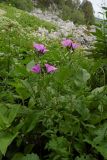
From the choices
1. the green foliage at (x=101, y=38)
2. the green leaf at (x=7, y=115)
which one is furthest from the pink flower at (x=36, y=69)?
the green foliage at (x=101, y=38)

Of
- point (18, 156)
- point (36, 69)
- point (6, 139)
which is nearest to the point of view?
point (6, 139)

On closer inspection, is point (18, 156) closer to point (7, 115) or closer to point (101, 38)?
point (7, 115)

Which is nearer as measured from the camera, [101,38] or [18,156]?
[18,156]

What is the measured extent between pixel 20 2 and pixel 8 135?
3819 centimetres

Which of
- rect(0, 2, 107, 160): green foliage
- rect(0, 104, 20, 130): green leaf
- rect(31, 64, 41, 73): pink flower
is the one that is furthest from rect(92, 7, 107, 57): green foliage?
rect(0, 104, 20, 130): green leaf

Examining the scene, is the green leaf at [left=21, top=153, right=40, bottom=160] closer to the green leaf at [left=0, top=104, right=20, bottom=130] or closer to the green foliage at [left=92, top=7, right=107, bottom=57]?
the green leaf at [left=0, top=104, right=20, bottom=130]

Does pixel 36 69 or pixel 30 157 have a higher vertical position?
pixel 36 69

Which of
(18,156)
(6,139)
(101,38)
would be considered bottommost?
(18,156)

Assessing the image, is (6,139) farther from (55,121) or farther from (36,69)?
→ (36,69)

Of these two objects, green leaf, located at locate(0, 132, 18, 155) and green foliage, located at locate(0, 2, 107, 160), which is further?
green foliage, located at locate(0, 2, 107, 160)

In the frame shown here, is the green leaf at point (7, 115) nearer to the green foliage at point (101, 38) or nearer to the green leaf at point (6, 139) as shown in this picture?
the green leaf at point (6, 139)

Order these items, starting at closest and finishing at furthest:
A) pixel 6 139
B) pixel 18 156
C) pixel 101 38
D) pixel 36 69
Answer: pixel 6 139 → pixel 18 156 → pixel 36 69 → pixel 101 38

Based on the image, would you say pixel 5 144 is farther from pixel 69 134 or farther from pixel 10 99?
pixel 10 99

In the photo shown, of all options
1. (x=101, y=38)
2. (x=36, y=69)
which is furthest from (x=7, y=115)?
(x=101, y=38)
